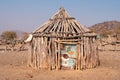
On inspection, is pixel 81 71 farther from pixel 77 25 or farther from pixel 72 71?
pixel 77 25

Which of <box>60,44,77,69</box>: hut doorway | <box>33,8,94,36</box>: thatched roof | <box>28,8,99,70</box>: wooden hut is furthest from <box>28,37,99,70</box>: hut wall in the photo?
<box>33,8,94,36</box>: thatched roof

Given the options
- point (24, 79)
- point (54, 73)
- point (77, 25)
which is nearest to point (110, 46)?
point (77, 25)

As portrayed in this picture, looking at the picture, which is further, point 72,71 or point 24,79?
point 72,71

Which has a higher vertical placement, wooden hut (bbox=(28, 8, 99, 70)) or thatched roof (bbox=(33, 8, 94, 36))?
thatched roof (bbox=(33, 8, 94, 36))

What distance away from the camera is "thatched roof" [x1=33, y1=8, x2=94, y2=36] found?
13.8m

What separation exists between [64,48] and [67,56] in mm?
483

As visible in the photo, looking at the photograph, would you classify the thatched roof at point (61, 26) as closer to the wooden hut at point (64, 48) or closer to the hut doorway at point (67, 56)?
the wooden hut at point (64, 48)

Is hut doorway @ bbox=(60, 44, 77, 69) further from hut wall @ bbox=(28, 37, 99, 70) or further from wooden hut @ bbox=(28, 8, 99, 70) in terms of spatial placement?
hut wall @ bbox=(28, 37, 99, 70)

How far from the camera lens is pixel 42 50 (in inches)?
528

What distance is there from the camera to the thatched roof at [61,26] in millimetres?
13759

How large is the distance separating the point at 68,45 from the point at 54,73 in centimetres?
209

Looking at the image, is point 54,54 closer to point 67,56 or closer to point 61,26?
point 67,56

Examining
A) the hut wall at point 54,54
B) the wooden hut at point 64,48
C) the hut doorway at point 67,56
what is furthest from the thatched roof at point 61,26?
the hut doorway at point 67,56

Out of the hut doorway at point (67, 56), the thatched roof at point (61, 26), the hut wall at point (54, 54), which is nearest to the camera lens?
the hut wall at point (54, 54)
